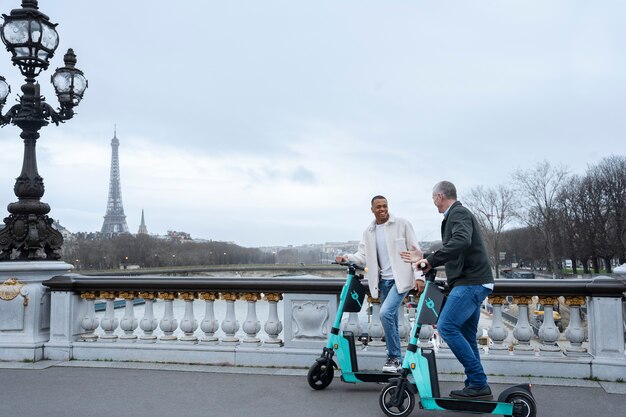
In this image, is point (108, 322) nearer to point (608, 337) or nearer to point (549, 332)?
point (549, 332)

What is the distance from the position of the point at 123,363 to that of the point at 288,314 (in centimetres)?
216

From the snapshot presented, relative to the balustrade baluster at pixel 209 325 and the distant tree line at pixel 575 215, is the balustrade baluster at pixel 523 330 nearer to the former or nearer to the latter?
the balustrade baluster at pixel 209 325

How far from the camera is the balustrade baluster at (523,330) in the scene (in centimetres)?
587

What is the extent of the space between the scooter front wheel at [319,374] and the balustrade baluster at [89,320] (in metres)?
3.26

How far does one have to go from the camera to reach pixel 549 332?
19.0 feet

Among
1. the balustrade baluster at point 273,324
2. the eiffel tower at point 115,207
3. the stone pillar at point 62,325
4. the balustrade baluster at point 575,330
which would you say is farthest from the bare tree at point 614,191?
the eiffel tower at point 115,207

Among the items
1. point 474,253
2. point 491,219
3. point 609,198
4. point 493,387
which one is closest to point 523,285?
point 493,387

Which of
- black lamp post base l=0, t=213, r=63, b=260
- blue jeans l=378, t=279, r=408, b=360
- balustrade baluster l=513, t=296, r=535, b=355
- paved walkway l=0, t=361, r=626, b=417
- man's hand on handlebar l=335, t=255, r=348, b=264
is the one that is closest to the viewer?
paved walkway l=0, t=361, r=626, b=417

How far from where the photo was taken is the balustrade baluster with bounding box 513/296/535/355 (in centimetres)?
587

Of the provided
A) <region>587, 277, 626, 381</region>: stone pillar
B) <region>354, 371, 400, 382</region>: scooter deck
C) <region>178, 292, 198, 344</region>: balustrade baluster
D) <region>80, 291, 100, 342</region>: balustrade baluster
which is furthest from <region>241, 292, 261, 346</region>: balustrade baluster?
<region>587, 277, 626, 381</region>: stone pillar

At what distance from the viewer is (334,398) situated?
513cm

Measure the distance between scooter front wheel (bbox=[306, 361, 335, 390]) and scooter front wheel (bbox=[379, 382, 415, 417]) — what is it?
965 mm

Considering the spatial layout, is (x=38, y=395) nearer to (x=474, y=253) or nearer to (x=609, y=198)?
(x=474, y=253)

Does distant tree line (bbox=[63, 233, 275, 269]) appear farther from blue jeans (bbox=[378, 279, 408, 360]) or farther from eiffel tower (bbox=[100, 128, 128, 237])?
blue jeans (bbox=[378, 279, 408, 360])
